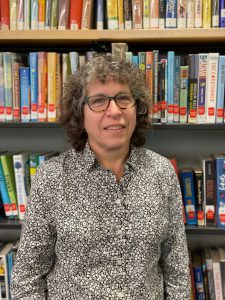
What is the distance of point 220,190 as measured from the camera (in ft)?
4.42

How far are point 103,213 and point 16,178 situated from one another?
0.52 metres

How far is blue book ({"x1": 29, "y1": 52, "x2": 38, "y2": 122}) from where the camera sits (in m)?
1.36

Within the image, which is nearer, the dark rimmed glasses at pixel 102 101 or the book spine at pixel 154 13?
the dark rimmed glasses at pixel 102 101

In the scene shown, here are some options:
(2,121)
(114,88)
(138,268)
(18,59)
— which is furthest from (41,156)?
(138,268)

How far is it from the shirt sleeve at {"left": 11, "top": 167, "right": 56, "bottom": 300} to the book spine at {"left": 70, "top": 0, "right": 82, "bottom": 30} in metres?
0.63

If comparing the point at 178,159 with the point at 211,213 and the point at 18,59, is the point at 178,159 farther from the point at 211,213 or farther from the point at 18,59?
the point at 18,59

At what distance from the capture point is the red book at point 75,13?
135 cm

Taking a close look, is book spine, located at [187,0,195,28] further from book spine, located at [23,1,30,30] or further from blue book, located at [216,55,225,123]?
book spine, located at [23,1,30,30]

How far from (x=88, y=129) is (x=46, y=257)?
452 millimetres

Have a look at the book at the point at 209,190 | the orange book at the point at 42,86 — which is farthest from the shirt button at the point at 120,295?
the orange book at the point at 42,86

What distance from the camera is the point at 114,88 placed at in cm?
106

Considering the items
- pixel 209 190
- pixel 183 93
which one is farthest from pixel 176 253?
pixel 183 93

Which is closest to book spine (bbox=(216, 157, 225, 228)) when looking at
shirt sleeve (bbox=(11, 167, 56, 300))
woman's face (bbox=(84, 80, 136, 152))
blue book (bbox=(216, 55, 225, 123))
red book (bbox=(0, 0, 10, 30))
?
blue book (bbox=(216, 55, 225, 123))

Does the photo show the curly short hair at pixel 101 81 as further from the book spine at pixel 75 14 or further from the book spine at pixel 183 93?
the book spine at pixel 75 14
